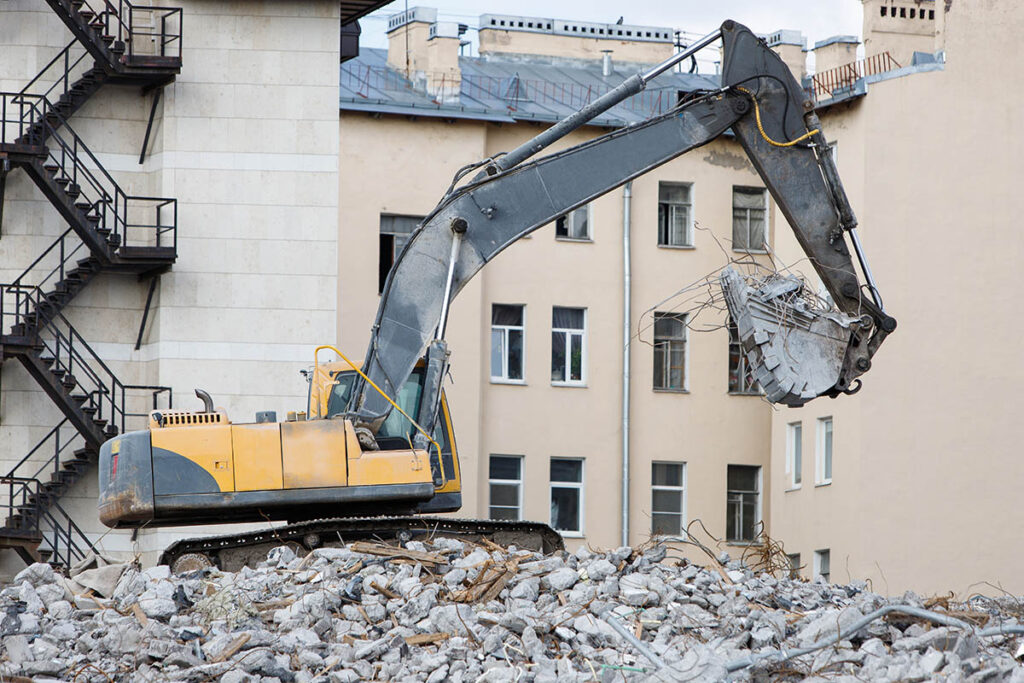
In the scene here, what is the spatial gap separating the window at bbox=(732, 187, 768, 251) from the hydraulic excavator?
858 inches

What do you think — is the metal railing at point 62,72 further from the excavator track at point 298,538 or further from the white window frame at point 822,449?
the white window frame at point 822,449

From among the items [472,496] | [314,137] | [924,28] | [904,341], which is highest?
[924,28]

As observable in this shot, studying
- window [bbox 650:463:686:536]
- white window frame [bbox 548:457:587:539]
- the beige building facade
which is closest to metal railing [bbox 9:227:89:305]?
white window frame [bbox 548:457:587:539]

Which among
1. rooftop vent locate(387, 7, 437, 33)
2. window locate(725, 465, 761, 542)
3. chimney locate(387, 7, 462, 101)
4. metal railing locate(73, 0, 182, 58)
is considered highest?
rooftop vent locate(387, 7, 437, 33)

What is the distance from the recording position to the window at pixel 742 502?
39.5m

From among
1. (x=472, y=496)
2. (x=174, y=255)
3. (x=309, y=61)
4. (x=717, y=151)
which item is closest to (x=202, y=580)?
(x=174, y=255)

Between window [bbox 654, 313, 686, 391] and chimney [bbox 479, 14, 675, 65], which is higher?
chimney [bbox 479, 14, 675, 65]

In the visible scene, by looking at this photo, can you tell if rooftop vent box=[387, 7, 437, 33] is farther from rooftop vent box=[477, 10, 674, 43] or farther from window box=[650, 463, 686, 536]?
window box=[650, 463, 686, 536]

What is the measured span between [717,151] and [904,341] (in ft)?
23.3

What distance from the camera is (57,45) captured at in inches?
1169

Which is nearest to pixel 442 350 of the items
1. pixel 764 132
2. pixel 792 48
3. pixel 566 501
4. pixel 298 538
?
pixel 298 538

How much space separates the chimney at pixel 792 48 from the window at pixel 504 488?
11.7 m

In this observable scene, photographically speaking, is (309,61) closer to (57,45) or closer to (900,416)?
(57,45)

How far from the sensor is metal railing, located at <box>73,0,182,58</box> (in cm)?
2959
